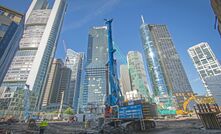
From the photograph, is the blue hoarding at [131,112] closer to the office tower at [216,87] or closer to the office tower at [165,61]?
the office tower at [216,87]

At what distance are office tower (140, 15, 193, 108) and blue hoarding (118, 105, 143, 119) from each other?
107 metres

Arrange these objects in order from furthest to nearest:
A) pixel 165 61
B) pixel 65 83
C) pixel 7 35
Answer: pixel 65 83, pixel 165 61, pixel 7 35

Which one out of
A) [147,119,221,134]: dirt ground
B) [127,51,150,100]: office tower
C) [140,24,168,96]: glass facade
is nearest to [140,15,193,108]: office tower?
[140,24,168,96]: glass facade

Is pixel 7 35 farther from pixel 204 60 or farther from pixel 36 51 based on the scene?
pixel 204 60

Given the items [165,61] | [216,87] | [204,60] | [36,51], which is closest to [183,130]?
[216,87]

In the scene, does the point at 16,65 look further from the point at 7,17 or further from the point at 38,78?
the point at 7,17

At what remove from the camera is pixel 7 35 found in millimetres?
22953

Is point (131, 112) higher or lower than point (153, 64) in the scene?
lower

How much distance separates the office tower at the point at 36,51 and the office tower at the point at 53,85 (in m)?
16.5

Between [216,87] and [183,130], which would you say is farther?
[216,87]

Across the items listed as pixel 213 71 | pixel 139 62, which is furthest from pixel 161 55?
pixel 213 71

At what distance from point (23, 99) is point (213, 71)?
16471 centimetres

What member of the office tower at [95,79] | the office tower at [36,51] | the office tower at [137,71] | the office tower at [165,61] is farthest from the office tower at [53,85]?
the office tower at [165,61]

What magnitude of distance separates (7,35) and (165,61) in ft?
491
